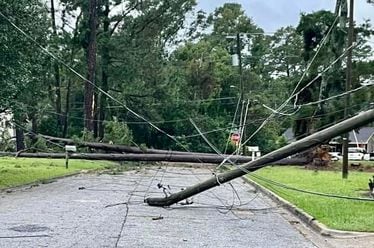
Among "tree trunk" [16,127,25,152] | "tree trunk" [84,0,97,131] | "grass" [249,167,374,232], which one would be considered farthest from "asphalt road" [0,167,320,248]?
"tree trunk" [16,127,25,152]

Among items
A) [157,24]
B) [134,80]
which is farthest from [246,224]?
[157,24]

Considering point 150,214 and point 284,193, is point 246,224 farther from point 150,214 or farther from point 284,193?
point 284,193

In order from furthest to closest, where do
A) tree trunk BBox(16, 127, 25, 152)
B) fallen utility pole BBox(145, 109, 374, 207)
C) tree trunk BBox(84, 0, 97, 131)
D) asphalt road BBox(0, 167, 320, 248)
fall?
tree trunk BBox(16, 127, 25, 152) → tree trunk BBox(84, 0, 97, 131) → fallen utility pole BBox(145, 109, 374, 207) → asphalt road BBox(0, 167, 320, 248)

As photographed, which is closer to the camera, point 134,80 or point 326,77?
point 326,77

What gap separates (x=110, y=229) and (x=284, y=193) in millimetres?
9347

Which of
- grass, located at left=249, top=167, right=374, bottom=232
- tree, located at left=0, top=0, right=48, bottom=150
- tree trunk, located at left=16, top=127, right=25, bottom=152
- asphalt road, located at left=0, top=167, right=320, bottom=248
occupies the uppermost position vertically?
tree, located at left=0, top=0, right=48, bottom=150

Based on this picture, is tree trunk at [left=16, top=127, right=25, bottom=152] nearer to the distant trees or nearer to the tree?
the distant trees

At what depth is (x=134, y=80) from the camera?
52156 millimetres

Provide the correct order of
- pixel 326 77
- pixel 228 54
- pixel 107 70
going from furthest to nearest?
pixel 228 54 < pixel 107 70 < pixel 326 77

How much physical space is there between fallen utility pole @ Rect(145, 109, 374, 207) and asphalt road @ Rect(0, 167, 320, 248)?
340mm

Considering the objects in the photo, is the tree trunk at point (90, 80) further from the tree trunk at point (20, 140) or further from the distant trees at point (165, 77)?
the tree trunk at point (20, 140)

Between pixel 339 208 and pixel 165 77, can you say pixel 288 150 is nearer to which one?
pixel 339 208

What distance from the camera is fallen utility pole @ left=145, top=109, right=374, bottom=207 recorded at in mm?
11711

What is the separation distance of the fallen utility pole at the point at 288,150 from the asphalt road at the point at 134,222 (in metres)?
0.34
